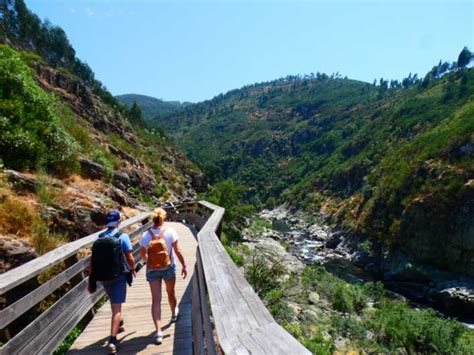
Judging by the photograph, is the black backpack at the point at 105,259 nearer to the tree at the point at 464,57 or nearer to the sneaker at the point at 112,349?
the sneaker at the point at 112,349

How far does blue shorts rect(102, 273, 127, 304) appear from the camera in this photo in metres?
4.50

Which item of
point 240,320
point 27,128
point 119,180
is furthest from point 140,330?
point 119,180

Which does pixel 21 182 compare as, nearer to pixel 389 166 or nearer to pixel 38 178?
pixel 38 178

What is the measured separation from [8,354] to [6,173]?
19.1 feet

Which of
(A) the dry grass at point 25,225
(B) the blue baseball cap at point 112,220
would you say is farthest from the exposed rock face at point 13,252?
(B) the blue baseball cap at point 112,220

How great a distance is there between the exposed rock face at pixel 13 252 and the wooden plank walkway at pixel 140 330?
151cm

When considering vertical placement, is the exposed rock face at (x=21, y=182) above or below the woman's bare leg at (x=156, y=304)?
above

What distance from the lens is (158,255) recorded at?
4.70 m

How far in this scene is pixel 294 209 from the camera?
90.8 metres

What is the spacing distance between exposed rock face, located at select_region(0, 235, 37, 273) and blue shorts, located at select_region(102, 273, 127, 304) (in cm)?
181

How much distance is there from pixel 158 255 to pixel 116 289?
71cm

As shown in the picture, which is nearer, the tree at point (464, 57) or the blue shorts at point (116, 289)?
the blue shorts at point (116, 289)

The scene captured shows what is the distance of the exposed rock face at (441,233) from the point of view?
3394cm

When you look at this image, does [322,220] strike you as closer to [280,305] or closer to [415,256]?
[415,256]
